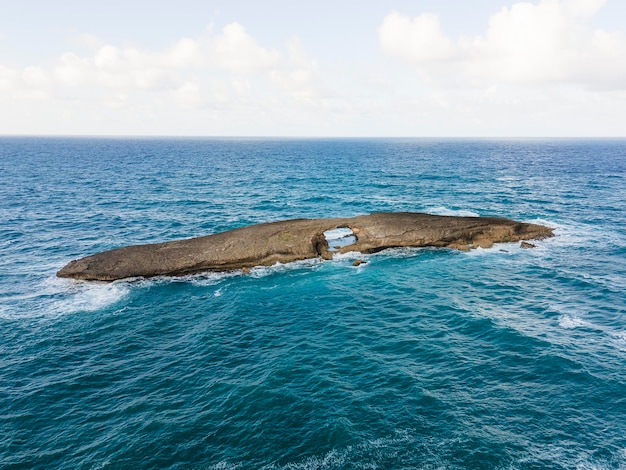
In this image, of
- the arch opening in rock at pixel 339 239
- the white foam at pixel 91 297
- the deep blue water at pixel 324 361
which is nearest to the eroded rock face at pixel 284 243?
the arch opening in rock at pixel 339 239

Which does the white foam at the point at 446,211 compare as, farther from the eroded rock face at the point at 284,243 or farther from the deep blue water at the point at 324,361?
the deep blue water at the point at 324,361

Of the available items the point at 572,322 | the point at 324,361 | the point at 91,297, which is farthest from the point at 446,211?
the point at 91,297

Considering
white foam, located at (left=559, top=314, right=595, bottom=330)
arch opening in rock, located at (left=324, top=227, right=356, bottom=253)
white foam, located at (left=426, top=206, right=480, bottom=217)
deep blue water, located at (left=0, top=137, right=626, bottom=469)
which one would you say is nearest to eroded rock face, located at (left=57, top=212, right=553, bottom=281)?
arch opening in rock, located at (left=324, top=227, right=356, bottom=253)

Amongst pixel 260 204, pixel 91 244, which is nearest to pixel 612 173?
pixel 260 204

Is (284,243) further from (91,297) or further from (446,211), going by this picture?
(446,211)

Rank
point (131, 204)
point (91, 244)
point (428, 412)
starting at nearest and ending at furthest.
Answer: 1. point (428, 412)
2. point (91, 244)
3. point (131, 204)

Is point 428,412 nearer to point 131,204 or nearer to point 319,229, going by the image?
point 319,229

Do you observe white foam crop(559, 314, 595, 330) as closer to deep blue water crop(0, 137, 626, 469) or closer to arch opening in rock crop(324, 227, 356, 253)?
deep blue water crop(0, 137, 626, 469)
